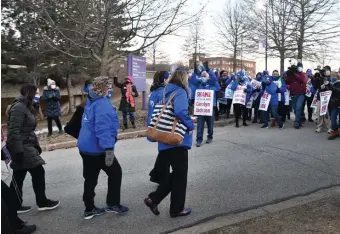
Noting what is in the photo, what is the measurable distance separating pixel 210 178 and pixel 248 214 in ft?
5.11

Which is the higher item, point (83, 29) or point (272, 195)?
point (83, 29)

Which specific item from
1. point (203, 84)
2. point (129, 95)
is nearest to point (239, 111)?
point (203, 84)

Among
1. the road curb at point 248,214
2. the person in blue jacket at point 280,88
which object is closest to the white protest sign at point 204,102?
the person in blue jacket at point 280,88

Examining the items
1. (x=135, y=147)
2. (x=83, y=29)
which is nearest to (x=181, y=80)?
(x=135, y=147)

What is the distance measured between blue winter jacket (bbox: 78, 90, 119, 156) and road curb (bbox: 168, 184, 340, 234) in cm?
124

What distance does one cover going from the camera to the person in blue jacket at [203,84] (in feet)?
27.6

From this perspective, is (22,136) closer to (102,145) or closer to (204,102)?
(102,145)

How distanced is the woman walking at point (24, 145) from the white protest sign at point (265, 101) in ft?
25.1

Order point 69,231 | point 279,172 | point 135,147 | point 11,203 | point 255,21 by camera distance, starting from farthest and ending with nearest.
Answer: point 255,21, point 135,147, point 279,172, point 69,231, point 11,203

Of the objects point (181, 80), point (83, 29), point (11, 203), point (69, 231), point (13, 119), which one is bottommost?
point (69, 231)

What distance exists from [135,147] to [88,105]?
4608 millimetres

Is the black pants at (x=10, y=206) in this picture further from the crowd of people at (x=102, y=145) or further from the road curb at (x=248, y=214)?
the road curb at (x=248, y=214)

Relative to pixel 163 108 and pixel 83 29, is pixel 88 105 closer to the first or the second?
pixel 163 108

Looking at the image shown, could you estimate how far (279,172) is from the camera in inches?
239
